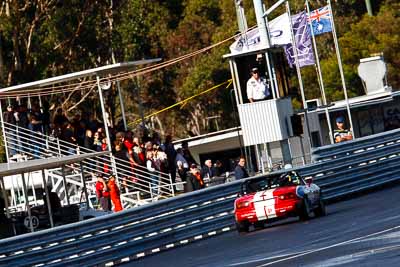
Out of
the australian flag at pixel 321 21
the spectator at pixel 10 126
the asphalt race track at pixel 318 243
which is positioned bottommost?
the asphalt race track at pixel 318 243

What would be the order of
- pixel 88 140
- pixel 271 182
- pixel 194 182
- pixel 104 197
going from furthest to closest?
pixel 88 140 → pixel 104 197 → pixel 194 182 → pixel 271 182

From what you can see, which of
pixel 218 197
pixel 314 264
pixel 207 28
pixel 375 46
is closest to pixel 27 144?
pixel 218 197

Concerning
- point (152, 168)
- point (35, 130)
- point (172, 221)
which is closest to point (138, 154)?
point (152, 168)

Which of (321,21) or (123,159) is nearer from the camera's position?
(123,159)

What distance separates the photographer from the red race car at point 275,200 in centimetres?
2538

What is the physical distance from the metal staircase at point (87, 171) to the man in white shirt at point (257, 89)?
310cm

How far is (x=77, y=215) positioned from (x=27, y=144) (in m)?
6.31

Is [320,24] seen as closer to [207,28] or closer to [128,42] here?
[128,42]

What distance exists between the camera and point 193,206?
26.4 m

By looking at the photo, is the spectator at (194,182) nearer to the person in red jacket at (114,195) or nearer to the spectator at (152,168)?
the person in red jacket at (114,195)

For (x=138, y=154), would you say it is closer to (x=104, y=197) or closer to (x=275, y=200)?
(x=104, y=197)

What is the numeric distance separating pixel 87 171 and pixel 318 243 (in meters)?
20.0

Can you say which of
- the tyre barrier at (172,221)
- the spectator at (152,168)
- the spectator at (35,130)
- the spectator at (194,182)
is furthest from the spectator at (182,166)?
the tyre barrier at (172,221)

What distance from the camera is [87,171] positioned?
3844cm
